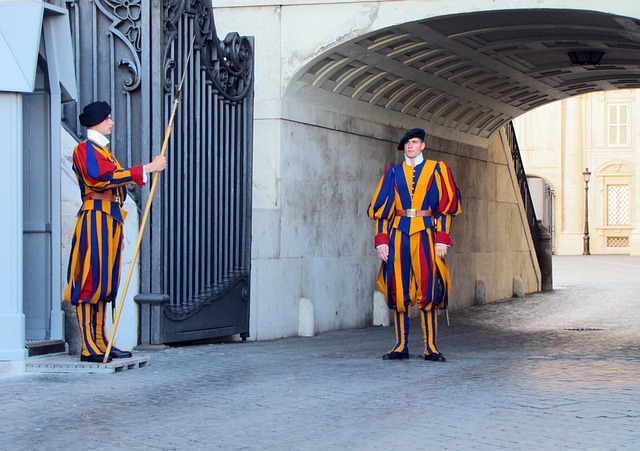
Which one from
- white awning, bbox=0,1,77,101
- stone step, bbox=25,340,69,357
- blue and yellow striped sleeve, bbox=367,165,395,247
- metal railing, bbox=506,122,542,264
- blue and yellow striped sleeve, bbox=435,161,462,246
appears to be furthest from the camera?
metal railing, bbox=506,122,542,264

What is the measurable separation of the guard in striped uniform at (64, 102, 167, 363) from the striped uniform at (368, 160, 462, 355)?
202 centimetres

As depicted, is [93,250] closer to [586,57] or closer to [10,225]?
[10,225]

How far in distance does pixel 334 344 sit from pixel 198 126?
2.53 metres

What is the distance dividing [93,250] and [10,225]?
0.60 meters

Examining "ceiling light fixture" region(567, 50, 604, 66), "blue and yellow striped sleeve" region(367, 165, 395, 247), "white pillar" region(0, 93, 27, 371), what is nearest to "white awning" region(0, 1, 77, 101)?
"white pillar" region(0, 93, 27, 371)

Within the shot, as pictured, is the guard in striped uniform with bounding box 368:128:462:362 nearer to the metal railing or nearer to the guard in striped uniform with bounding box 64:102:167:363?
the guard in striped uniform with bounding box 64:102:167:363

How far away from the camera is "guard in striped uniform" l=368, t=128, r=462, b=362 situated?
981 cm

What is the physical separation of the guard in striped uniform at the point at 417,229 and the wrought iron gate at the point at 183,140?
1.85 meters

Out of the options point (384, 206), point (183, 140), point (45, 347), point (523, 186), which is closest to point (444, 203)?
point (384, 206)

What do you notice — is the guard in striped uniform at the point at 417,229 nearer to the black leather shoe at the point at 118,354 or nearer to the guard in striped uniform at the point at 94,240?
the guard in striped uniform at the point at 94,240

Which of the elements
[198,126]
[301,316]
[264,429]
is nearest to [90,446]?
[264,429]

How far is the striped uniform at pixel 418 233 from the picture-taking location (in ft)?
32.2

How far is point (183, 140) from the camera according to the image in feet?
35.6

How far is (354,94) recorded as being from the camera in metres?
14.2
